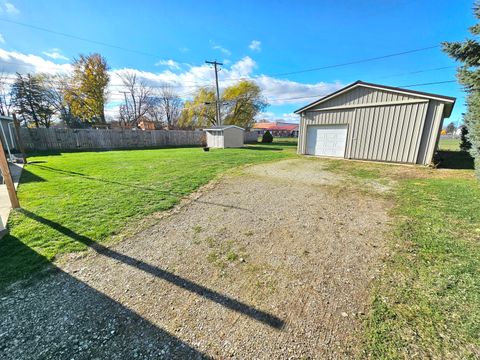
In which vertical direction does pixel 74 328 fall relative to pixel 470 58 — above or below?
below

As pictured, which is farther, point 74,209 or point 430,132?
point 430,132

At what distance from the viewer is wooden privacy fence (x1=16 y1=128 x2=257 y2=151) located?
50.3ft

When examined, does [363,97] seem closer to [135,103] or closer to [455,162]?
[455,162]

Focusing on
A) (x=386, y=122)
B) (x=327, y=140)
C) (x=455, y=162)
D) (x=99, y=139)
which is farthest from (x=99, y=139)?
(x=455, y=162)

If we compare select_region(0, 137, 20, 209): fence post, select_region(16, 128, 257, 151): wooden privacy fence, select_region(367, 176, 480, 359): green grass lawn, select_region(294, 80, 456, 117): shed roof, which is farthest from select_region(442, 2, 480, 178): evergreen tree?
select_region(16, 128, 257, 151): wooden privacy fence

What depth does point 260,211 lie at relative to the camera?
4172mm

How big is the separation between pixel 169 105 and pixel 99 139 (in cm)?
2405

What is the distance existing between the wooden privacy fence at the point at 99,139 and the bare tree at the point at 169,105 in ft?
52.8

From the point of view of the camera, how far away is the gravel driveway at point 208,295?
154 centimetres

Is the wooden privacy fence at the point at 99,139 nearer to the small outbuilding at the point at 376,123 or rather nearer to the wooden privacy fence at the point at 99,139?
the wooden privacy fence at the point at 99,139

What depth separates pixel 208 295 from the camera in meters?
2.04

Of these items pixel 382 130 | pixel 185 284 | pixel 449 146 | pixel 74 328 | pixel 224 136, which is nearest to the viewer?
pixel 74 328

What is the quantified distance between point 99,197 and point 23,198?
1561mm

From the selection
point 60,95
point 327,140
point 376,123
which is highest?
point 60,95
